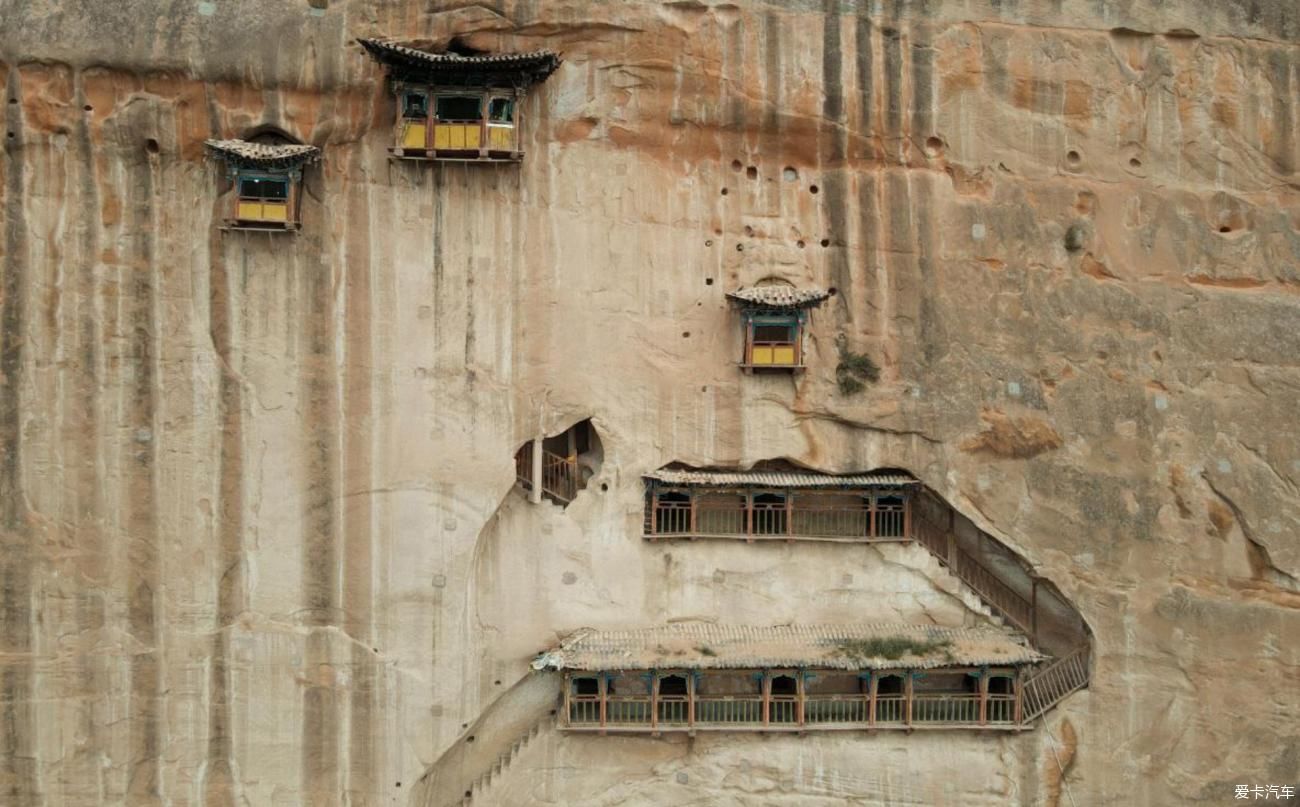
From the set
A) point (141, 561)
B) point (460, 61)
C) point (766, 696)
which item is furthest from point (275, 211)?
point (766, 696)

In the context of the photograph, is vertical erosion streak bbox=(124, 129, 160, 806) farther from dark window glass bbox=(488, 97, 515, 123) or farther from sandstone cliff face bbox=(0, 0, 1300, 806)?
dark window glass bbox=(488, 97, 515, 123)

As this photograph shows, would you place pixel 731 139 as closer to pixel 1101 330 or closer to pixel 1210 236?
pixel 1101 330

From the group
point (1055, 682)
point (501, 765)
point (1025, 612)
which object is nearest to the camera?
point (501, 765)

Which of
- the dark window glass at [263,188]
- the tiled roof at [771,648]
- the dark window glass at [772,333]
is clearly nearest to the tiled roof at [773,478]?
the dark window glass at [772,333]

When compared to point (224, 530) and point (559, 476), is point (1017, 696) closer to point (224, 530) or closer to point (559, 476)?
point (559, 476)

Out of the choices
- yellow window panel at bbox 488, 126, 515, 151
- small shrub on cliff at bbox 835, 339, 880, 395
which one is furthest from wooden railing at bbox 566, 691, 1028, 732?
yellow window panel at bbox 488, 126, 515, 151

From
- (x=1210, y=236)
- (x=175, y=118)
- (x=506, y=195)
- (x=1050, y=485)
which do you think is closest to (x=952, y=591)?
(x=1050, y=485)

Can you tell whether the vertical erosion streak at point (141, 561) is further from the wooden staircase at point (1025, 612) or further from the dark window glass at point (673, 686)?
the wooden staircase at point (1025, 612)
